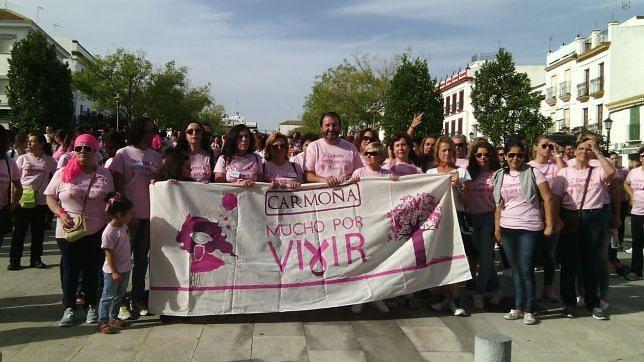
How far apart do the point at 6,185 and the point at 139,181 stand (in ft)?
4.91

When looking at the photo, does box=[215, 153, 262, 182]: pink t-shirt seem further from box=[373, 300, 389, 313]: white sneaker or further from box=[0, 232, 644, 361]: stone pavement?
box=[373, 300, 389, 313]: white sneaker

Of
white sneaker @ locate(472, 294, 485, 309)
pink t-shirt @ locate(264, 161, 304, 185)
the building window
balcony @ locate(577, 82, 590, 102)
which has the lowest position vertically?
white sneaker @ locate(472, 294, 485, 309)

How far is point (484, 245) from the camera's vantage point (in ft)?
19.2

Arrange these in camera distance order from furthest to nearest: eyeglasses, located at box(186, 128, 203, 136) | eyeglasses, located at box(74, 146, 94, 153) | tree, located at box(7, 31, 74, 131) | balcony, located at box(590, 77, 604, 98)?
balcony, located at box(590, 77, 604, 98) < tree, located at box(7, 31, 74, 131) < eyeglasses, located at box(186, 128, 203, 136) < eyeglasses, located at box(74, 146, 94, 153)

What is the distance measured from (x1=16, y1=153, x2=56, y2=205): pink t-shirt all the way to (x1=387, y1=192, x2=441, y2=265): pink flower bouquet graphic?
5.02 m

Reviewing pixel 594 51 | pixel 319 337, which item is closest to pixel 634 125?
pixel 594 51

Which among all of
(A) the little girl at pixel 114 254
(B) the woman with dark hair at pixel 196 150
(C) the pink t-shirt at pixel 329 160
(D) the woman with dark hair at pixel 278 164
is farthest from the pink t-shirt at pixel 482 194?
(A) the little girl at pixel 114 254

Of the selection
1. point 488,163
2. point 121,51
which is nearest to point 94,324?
point 488,163

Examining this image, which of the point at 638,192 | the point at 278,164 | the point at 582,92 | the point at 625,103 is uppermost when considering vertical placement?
the point at 582,92

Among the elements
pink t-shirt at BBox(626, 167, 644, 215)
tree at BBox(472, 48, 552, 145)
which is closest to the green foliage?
tree at BBox(472, 48, 552, 145)

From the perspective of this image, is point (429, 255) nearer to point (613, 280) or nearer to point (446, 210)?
point (446, 210)

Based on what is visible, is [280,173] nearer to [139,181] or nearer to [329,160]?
[329,160]

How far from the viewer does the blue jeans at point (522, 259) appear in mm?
5324

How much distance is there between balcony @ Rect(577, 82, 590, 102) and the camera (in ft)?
130
